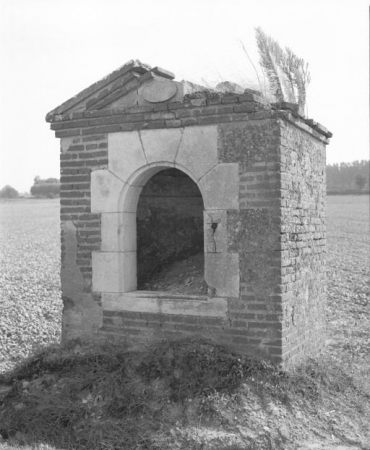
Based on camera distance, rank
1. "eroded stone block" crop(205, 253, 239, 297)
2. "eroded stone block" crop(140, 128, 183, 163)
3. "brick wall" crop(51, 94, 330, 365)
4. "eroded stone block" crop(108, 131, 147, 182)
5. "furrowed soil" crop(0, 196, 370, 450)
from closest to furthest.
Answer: "furrowed soil" crop(0, 196, 370, 450) → "brick wall" crop(51, 94, 330, 365) → "eroded stone block" crop(205, 253, 239, 297) → "eroded stone block" crop(140, 128, 183, 163) → "eroded stone block" crop(108, 131, 147, 182)

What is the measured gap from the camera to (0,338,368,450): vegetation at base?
4973 mm

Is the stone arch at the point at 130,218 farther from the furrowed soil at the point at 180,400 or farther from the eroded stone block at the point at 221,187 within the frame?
the furrowed soil at the point at 180,400

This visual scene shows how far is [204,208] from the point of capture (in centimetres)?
565

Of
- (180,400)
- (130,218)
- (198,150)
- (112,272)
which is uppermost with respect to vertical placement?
(198,150)

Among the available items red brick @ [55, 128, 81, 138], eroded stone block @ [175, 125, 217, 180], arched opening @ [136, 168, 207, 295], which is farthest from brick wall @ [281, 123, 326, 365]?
red brick @ [55, 128, 81, 138]

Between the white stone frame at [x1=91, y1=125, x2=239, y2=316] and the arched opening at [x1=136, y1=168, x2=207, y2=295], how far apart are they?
63 centimetres

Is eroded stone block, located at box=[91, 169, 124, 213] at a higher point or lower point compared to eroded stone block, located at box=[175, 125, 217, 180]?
lower

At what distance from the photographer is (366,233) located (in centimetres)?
2956

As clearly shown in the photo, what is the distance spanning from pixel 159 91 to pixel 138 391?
3084mm

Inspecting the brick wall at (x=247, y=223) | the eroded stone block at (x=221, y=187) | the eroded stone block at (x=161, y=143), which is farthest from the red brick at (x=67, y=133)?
the eroded stone block at (x=221, y=187)

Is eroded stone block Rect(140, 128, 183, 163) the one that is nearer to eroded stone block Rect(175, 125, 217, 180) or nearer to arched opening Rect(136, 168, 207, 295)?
eroded stone block Rect(175, 125, 217, 180)

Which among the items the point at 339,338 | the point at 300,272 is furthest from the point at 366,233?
the point at 300,272

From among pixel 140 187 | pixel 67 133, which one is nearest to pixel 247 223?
pixel 140 187

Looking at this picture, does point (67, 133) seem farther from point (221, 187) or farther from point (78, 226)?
point (221, 187)
